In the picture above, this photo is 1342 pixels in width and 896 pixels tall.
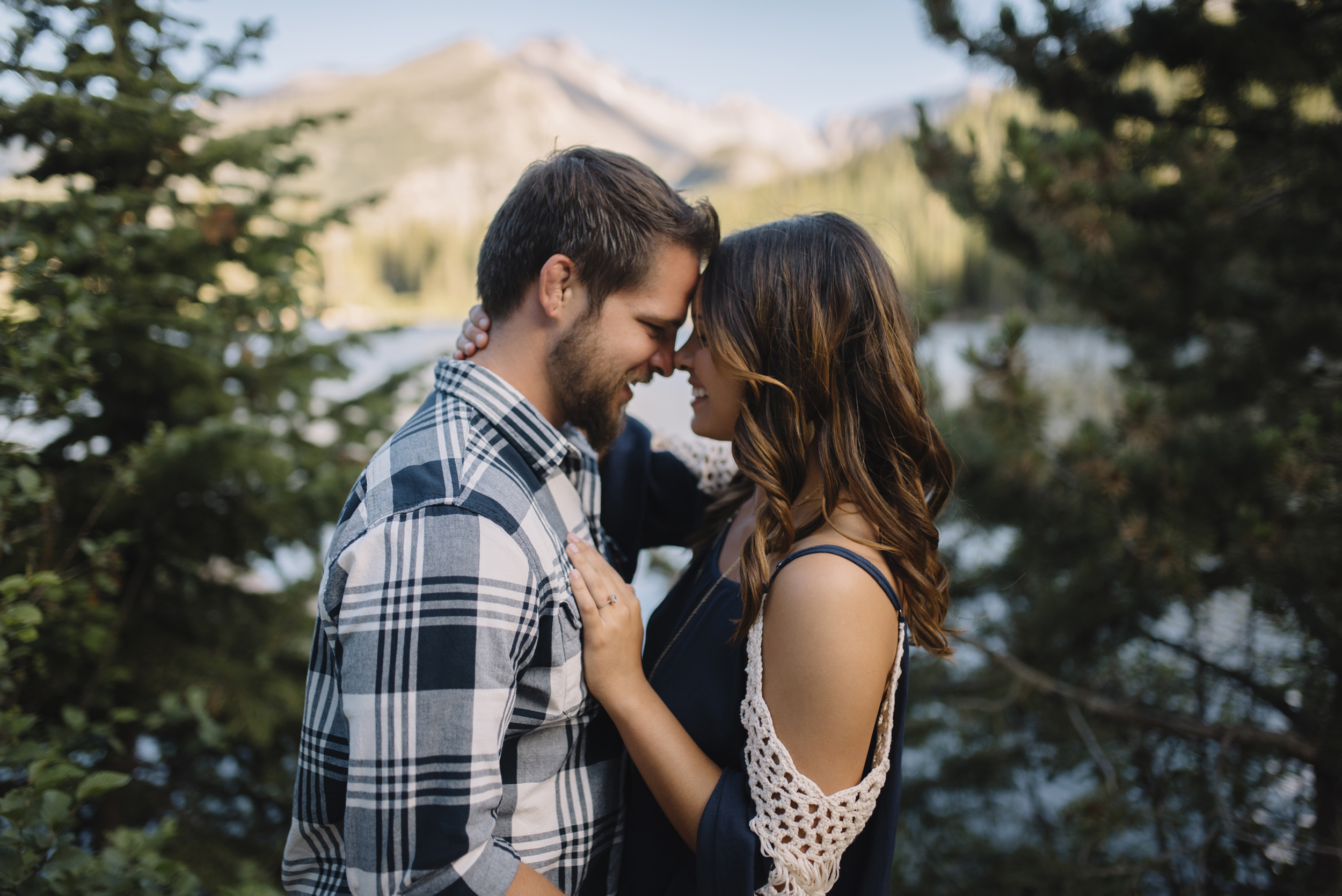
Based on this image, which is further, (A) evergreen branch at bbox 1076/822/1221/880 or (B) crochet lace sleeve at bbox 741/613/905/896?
(A) evergreen branch at bbox 1076/822/1221/880

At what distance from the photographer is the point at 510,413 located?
4.98ft

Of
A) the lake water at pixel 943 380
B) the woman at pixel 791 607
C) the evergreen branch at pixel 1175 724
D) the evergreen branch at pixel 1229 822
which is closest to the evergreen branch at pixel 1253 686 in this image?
the evergreen branch at pixel 1175 724

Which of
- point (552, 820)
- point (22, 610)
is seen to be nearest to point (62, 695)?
point (22, 610)

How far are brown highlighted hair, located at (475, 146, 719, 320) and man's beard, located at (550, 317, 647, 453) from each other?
75mm

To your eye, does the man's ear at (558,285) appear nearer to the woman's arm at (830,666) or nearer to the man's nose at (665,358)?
the man's nose at (665,358)

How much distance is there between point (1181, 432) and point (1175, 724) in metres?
1.24

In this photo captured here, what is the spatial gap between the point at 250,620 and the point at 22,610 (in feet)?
6.61

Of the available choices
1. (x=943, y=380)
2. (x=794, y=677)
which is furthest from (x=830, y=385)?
(x=943, y=380)

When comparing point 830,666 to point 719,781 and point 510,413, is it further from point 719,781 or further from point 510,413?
point 510,413

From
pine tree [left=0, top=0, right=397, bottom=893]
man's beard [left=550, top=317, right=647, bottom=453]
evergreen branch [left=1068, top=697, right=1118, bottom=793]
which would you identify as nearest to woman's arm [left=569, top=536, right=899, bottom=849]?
man's beard [left=550, top=317, right=647, bottom=453]

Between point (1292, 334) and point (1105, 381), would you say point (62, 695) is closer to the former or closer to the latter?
point (1292, 334)

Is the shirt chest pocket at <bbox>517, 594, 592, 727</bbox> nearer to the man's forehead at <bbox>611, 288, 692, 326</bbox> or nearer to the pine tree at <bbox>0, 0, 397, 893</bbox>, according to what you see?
the man's forehead at <bbox>611, 288, 692, 326</bbox>

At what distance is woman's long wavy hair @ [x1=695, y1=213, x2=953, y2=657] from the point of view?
5.09 feet

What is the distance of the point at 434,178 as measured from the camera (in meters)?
99.2
